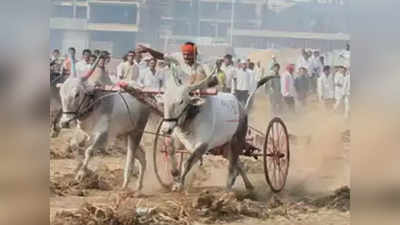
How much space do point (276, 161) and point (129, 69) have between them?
745 millimetres

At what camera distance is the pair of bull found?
2.28 m

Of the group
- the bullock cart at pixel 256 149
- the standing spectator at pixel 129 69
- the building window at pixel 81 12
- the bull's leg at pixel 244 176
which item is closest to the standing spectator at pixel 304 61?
the bullock cart at pixel 256 149

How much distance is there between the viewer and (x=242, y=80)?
2.29 metres

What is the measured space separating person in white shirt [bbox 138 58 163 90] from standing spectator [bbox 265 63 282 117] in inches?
18.2

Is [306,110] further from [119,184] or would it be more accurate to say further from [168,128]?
[119,184]

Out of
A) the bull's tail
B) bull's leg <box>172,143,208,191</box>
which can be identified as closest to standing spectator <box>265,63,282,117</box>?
the bull's tail

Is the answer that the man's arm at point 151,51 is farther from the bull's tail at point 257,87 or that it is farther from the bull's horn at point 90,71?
the bull's tail at point 257,87

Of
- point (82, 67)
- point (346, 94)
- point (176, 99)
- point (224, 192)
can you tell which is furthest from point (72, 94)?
point (346, 94)

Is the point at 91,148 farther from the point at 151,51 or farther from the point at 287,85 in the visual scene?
the point at 287,85

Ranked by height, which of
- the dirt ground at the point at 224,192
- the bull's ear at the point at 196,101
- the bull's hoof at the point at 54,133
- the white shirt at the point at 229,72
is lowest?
the dirt ground at the point at 224,192

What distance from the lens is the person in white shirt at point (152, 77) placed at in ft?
7.48

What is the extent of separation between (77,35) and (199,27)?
51 cm

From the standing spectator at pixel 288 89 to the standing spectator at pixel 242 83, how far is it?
0.16 m
